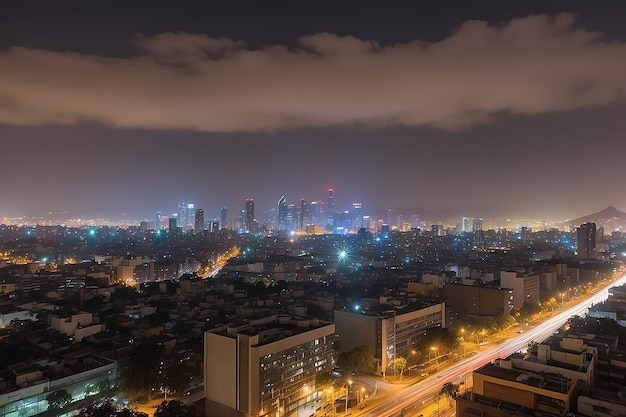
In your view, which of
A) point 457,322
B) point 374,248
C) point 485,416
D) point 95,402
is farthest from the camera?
point 374,248

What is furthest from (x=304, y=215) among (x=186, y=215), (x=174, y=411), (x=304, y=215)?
(x=174, y=411)

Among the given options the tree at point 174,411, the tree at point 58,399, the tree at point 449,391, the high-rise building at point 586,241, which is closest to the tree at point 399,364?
the tree at point 449,391

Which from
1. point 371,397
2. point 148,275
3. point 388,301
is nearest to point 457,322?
point 388,301

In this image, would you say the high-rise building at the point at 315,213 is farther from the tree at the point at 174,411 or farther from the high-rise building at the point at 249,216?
the tree at the point at 174,411

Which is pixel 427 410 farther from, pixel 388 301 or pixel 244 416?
pixel 388 301

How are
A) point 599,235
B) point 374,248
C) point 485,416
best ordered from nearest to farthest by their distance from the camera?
1. point 485,416
2. point 374,248
3. point 599,235

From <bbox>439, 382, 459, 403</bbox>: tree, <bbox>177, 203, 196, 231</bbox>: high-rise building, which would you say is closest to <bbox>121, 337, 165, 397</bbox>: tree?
<bbox>439, 382, 459, 403</bbox>: tree
